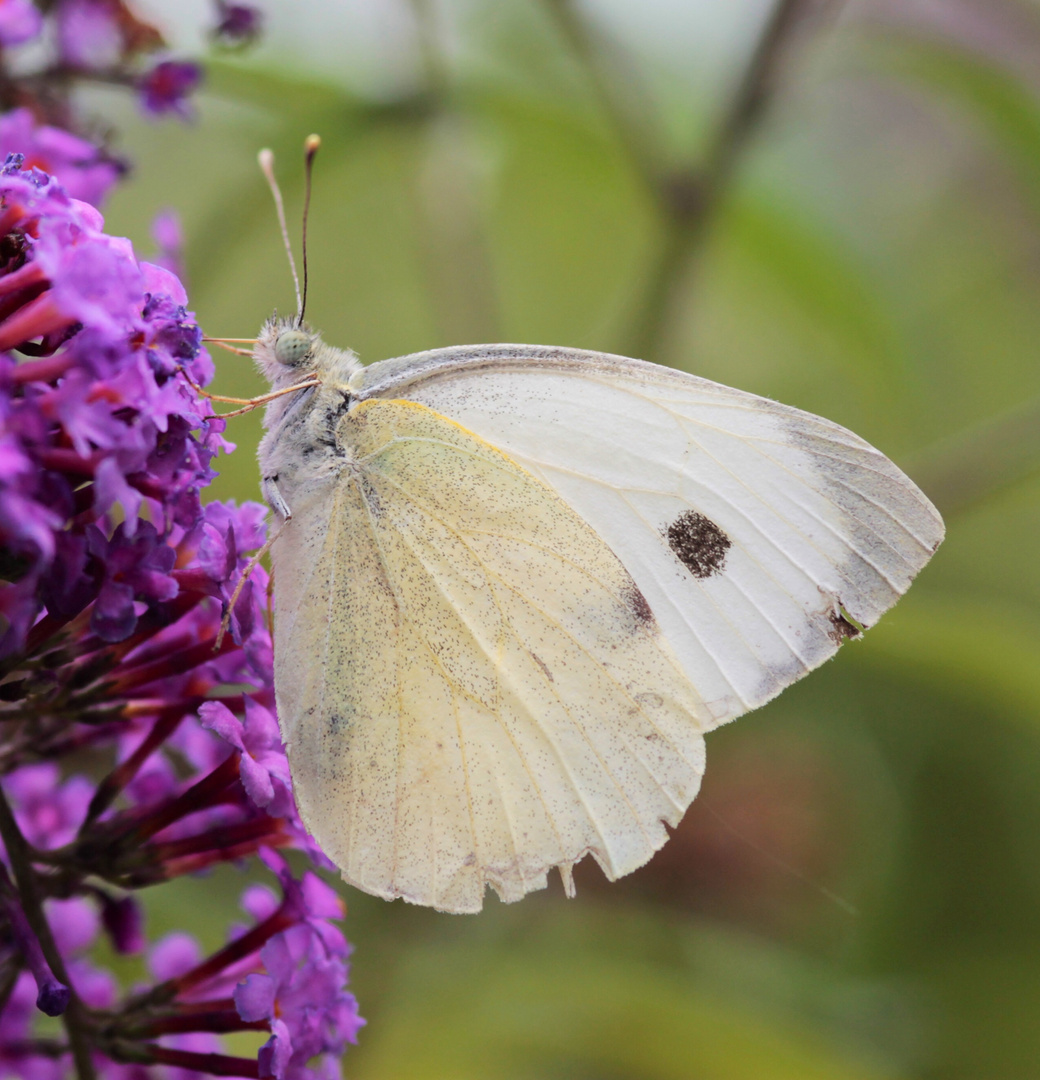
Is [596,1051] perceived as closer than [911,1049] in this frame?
Yes

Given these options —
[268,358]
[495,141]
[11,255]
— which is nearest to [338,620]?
[268,358]

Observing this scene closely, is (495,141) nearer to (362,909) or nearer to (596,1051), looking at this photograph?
(362,909)

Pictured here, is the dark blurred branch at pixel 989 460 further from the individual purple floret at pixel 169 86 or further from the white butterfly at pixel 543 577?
the individual purple floret at pixel 169 86

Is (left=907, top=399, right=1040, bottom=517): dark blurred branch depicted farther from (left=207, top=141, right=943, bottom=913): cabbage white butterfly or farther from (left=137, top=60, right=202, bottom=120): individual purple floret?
(left=137, top=60, right=202, bottom=120): individual purple floret

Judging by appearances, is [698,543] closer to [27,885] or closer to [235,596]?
[235,596]

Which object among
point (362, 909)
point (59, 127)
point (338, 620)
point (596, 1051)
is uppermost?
point (59, 127)

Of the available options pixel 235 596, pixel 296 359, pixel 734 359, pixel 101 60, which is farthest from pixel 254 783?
pixel 734 359
